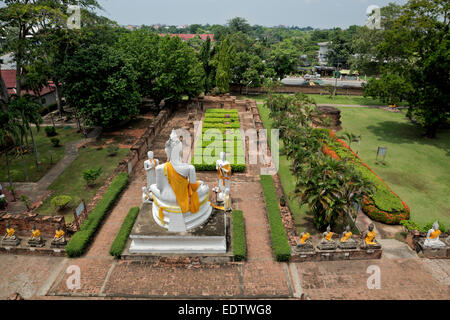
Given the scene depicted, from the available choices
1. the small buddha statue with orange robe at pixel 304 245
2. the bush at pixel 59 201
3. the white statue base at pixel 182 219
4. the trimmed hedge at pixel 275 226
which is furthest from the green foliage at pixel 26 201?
the small buddha statue with orange robe at pixel 304 245

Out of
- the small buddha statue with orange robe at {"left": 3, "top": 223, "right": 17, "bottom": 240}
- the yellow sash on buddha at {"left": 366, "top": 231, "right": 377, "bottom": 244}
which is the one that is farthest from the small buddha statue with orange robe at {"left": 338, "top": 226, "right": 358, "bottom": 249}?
the small buddha statue with orange robe at {"left": 3, "top": 223, "right": 17, "bottom": 240}

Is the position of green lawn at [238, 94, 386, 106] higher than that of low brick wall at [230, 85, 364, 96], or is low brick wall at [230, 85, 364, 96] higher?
low brick wall at [230, 85, 364, 96]

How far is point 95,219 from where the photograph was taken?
52.4 ft

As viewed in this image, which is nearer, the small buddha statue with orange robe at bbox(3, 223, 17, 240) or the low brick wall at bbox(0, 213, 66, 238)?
the small buddha statue with orange robe at bbox(3, 223, 17, 240)

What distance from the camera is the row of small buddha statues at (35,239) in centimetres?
1398

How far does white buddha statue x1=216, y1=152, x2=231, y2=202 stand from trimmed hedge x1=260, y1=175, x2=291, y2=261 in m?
2.62

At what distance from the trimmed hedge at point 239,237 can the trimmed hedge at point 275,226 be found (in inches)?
54.6

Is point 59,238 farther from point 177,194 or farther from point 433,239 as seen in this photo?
point 433,239

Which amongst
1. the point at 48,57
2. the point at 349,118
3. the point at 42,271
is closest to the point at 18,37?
the point at 48,57

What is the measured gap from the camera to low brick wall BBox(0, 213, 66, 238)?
1477 cm

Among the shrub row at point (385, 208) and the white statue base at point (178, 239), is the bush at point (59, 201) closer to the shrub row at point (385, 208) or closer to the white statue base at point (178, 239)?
the white statue base at point (178, 239)

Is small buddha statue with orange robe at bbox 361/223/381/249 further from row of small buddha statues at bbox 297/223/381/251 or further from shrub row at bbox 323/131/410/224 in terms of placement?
shrub row at bbox 323/131/410/224

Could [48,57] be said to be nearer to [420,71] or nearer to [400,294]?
[400,294]

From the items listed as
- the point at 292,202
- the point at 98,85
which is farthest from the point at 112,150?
the point at 292,202
